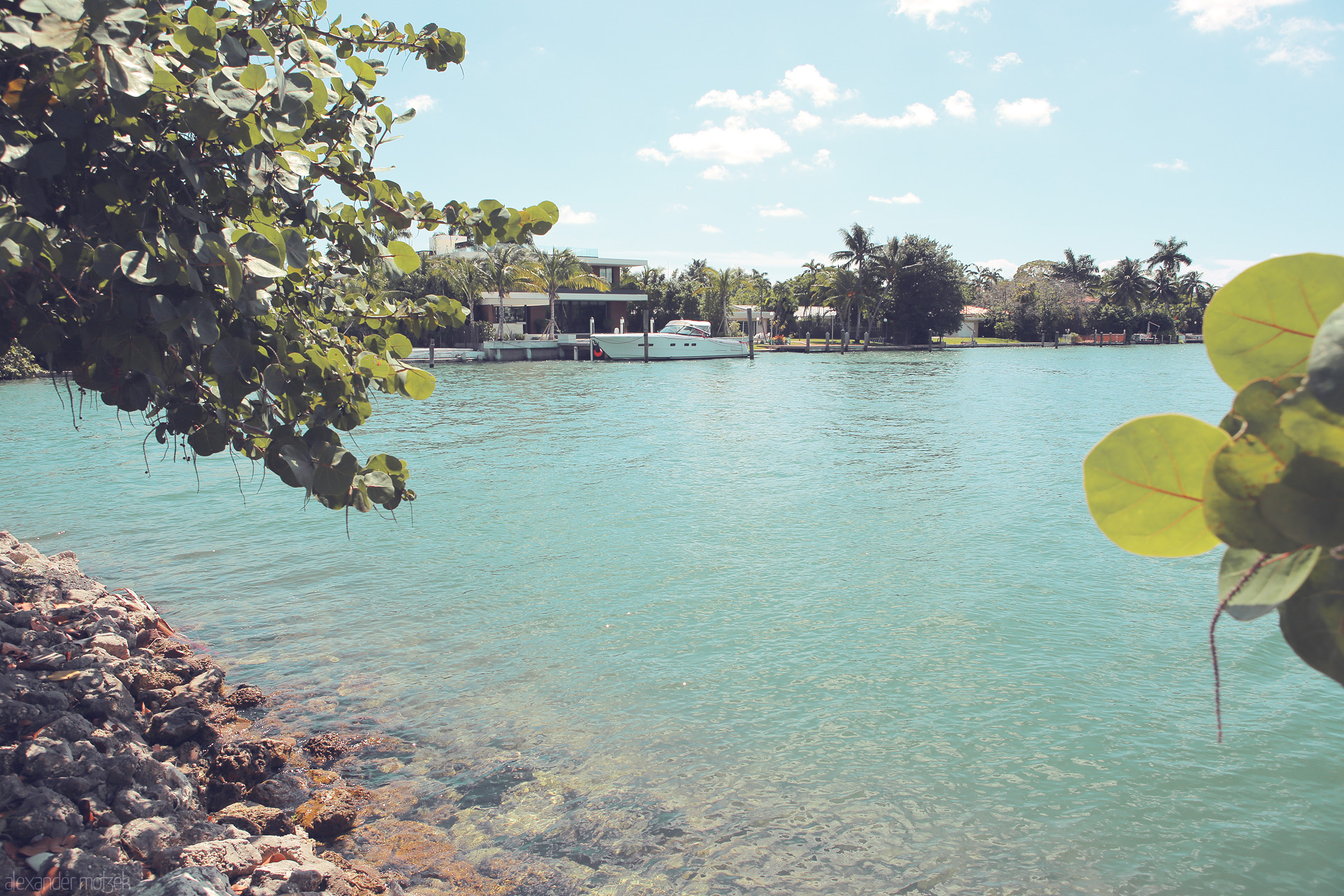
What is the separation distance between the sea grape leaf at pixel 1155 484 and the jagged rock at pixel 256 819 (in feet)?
14.3

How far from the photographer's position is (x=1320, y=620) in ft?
2.19

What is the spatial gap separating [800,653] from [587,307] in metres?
58.4

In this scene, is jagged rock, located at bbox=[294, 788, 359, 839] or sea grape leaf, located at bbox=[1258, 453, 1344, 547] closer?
sea grape leaf, located at bbox=[1258, 453, 1344, 547]

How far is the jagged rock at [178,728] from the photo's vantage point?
4574 millimetres

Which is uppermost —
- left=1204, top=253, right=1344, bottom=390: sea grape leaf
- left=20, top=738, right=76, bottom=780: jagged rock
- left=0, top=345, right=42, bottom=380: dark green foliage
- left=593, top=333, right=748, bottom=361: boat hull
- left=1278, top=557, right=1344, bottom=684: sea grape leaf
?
left=593, top=333, right=748, bottom=361: boat hull

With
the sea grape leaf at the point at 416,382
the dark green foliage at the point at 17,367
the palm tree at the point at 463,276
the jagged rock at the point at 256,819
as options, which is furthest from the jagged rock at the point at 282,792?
the palm tree at the point at 463,276

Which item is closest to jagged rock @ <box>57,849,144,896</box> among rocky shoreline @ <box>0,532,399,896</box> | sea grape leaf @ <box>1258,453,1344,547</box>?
rocky shoreline @ <box>0,532,399,896</box>

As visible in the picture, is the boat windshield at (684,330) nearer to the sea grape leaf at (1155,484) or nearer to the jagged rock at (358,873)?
the jagged rock at (358,873)

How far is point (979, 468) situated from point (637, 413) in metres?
12.7

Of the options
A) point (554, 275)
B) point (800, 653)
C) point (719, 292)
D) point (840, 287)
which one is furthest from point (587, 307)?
point (800, 653)

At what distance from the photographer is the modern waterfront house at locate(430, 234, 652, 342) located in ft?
201

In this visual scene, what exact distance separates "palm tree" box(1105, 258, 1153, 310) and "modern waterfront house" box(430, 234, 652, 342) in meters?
56.7

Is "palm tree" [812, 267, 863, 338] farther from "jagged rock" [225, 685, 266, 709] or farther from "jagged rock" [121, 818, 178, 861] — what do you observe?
"jagged rock" [121, 818, 178, 861]

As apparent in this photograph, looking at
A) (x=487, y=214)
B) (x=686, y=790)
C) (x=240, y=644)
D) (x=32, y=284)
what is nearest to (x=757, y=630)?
(x=686, y=790)
